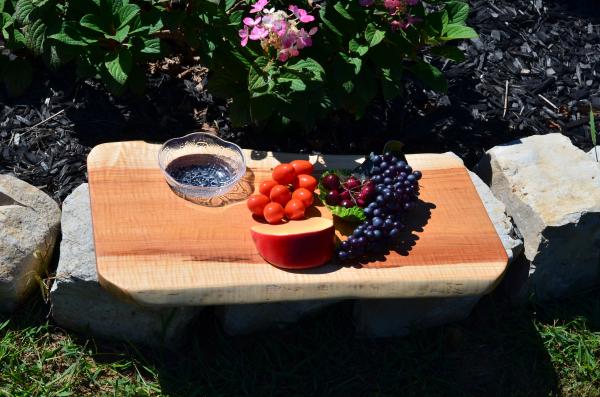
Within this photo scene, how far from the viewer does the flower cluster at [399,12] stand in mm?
3342

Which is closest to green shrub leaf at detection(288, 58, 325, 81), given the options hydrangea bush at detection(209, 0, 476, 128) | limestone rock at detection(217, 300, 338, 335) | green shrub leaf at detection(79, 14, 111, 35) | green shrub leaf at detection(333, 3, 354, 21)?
hydrangea bush at detection(209, 0, 476, 128)

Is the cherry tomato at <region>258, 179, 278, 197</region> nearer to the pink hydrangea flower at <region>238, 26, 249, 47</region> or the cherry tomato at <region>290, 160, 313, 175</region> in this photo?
the cherry tomato at <region>290, 160, 313, 175</region>

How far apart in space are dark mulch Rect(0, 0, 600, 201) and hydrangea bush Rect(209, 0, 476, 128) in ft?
1.04

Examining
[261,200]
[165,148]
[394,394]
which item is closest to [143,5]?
[165,148]

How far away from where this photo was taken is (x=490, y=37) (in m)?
4.36

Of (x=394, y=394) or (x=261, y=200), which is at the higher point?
(x=261, y=200)

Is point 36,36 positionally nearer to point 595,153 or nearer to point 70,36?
point 70,36

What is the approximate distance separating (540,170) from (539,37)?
108cm

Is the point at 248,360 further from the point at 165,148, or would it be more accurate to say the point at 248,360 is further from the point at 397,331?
the point at 165,148

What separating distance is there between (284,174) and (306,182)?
0.28 feet

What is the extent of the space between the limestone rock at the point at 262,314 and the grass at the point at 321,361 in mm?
44

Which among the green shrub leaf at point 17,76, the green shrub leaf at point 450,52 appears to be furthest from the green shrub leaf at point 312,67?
the green shrub leaf at point 17,76

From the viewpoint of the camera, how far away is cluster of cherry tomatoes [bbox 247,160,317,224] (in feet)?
10.2

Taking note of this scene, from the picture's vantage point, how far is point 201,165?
3432 millimetres
